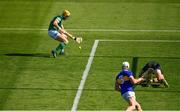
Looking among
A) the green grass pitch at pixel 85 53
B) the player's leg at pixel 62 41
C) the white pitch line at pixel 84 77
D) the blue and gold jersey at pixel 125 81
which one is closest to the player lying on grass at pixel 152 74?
the green grass pitch at pixel 85 53

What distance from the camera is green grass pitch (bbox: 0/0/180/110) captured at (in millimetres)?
22344

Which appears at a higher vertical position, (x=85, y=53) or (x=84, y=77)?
(x=84, y=77)

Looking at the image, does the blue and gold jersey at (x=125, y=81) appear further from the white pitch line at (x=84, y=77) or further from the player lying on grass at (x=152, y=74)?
the white pitch line at (x=84, y=77)

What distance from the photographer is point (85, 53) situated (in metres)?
28.1

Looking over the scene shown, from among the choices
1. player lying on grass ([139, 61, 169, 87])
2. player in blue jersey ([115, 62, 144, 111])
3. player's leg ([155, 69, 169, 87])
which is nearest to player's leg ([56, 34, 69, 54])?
player lying on grass ([139, 61, 169, 87])

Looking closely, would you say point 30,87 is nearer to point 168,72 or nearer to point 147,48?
point 168,72

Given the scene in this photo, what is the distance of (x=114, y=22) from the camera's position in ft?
111

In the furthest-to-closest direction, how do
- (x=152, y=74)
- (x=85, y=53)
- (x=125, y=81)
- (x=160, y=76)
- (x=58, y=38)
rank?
(x=85, y=53) → (x=58, y=38) → (x=160, y=76) → (x=152, y=74) → (x=125, y=81)

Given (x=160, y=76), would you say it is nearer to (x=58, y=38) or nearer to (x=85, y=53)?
(x=85, y=53)

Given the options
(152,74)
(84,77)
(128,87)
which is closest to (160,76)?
(152,74)

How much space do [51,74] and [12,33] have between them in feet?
23.9

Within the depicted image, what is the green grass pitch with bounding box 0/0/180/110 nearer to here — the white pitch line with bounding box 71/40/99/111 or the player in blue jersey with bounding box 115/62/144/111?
the white pitch line with bounding box 71/40/99/111

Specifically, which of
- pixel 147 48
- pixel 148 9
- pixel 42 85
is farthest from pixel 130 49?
pixel 148 9

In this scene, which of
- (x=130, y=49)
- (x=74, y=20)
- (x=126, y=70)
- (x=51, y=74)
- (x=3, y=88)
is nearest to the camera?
(x=126, y=70)
